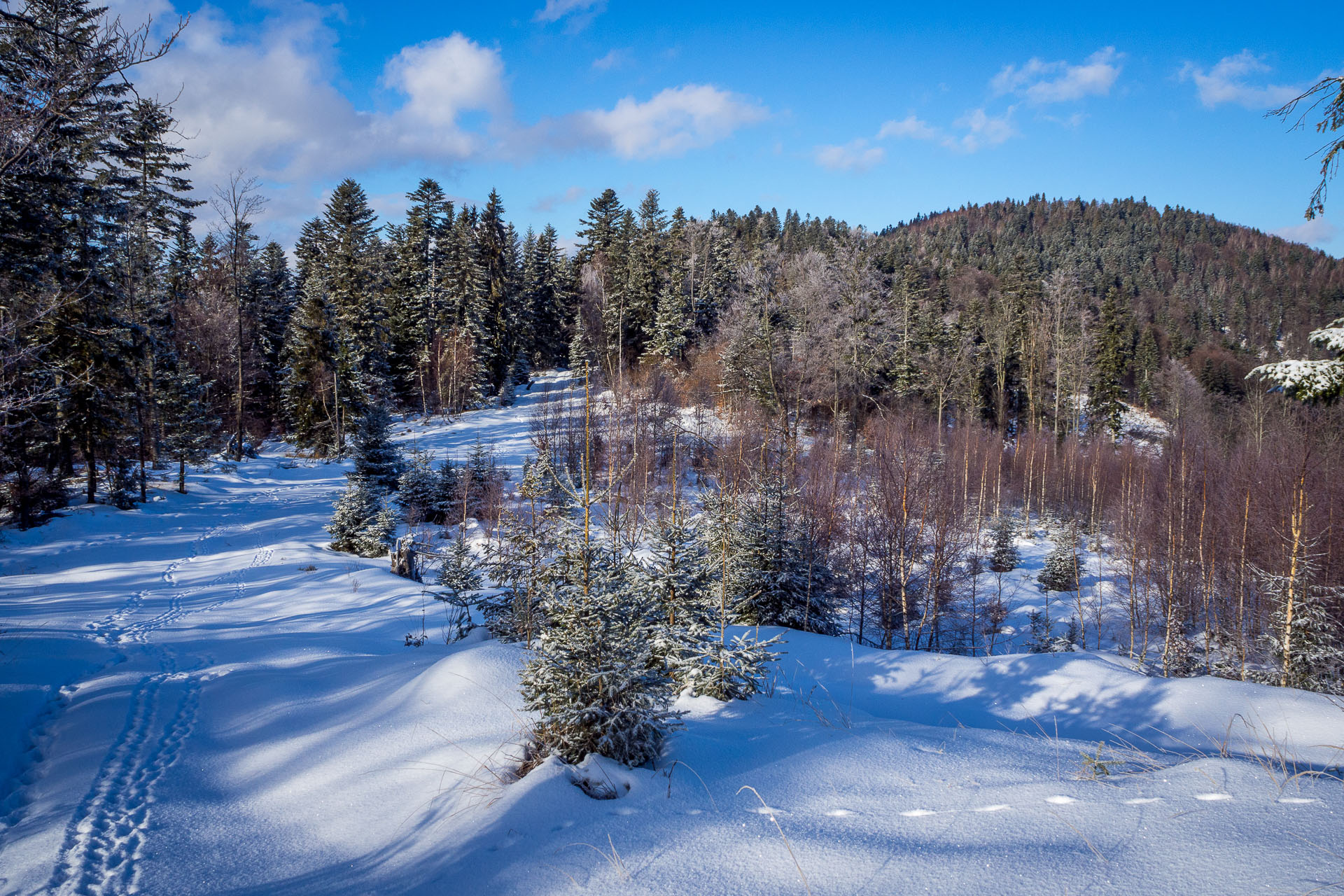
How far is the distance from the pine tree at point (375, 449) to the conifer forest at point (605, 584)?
233mm

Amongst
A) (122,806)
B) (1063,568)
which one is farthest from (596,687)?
(1063,568)

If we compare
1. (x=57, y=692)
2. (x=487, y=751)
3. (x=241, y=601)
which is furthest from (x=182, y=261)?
(x=487, y=751)

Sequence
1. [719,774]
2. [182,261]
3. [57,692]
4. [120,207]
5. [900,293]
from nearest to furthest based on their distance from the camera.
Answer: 1. [719,774]
2. [57,692]
3. [120,207]
4. [182,261]
5. [900,293]

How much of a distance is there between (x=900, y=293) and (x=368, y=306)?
36.2 meters

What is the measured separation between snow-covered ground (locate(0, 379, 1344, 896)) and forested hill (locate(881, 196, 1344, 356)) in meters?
53.4

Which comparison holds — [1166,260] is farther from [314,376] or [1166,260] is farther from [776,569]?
[314,376]

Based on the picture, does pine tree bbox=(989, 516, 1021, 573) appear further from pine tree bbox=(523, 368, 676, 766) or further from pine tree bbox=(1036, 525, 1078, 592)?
pine tree bbox=(523, 368, 676, 766)

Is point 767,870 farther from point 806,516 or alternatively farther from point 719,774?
A: point 806,516

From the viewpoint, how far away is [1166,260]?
98.2 meters

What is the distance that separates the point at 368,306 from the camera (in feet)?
115

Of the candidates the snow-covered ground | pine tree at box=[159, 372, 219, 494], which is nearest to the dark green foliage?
the snow-covered ground

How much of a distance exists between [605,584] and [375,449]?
20.6m

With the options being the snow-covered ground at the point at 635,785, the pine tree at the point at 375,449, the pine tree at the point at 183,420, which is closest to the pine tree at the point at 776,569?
the snow-covered ground at the point at 635,785

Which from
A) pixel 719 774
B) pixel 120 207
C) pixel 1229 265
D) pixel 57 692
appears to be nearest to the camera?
pixel 719 774
